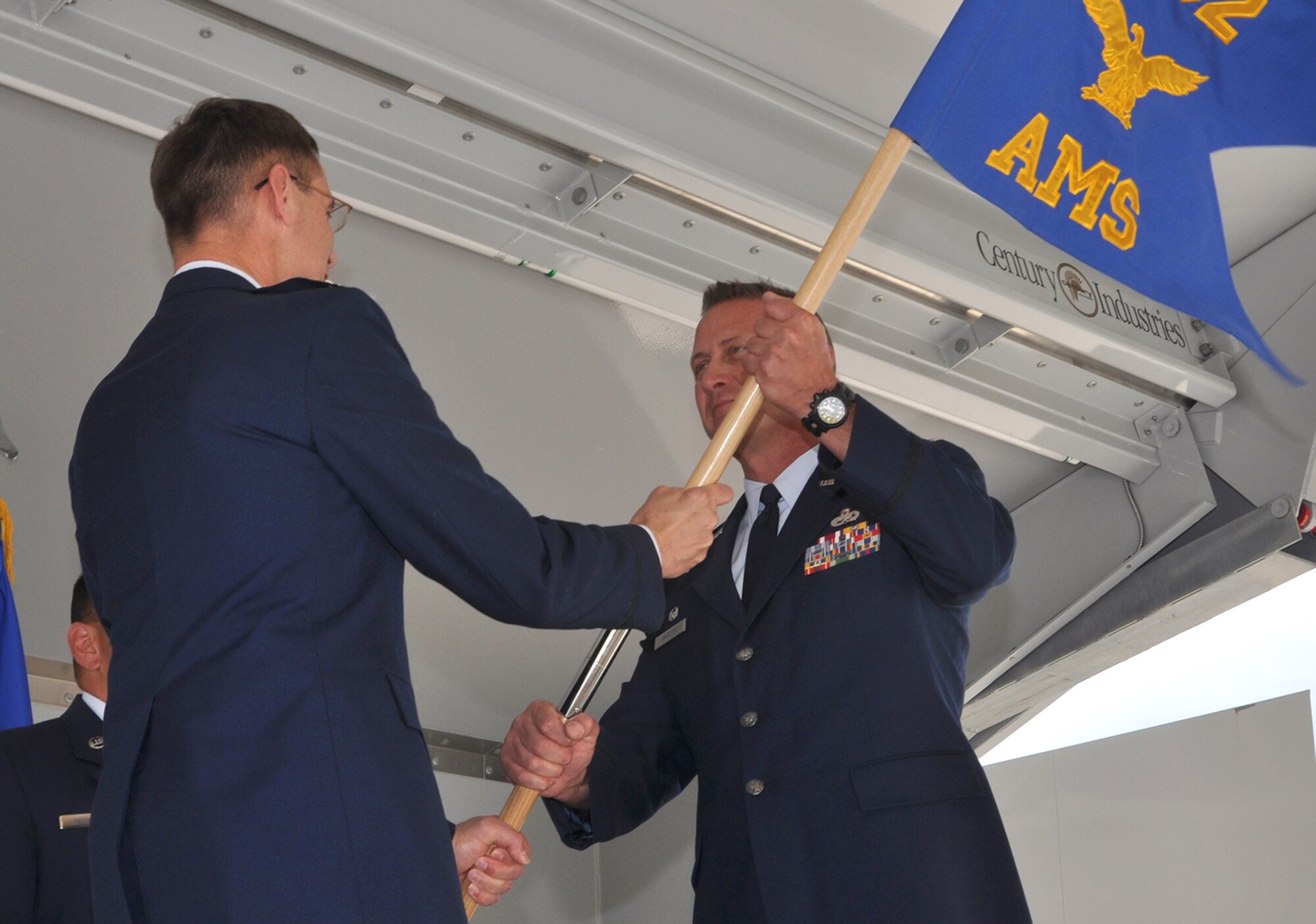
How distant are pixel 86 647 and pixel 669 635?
3.32ft

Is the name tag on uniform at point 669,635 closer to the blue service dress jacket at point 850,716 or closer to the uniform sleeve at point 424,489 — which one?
the blue service dress jacket at point 850,716

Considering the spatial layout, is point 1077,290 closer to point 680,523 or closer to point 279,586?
point 680,523

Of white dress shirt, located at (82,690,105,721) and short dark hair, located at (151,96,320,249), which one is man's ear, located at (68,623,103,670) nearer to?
white dress shirt, located at (82,690,105,721)

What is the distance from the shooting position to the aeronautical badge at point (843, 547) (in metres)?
2.23

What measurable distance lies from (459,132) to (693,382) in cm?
100

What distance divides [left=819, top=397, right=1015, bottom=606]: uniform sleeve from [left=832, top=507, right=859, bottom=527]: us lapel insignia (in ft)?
0.36

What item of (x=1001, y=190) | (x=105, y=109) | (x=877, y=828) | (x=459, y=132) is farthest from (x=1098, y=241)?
(x=105, y=109)

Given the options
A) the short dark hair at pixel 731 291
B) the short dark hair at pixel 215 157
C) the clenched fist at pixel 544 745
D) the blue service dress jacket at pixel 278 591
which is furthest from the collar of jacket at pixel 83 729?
the short dark hair at pixel 731 291

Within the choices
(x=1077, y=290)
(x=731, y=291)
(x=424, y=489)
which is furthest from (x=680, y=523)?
(x=1077, y=290)

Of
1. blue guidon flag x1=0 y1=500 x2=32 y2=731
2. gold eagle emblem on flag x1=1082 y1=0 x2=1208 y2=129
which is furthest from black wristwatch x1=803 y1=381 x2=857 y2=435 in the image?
blue guidon flag x1=0 y1=500 x2=32 y2=731

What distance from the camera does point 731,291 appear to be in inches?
112

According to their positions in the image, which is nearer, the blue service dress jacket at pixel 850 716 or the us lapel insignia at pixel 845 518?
the blue service dress jacket at pixel 850 716

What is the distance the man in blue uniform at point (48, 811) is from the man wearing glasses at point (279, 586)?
79cm

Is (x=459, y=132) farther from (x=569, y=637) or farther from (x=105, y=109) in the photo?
(x=569, y=637)
